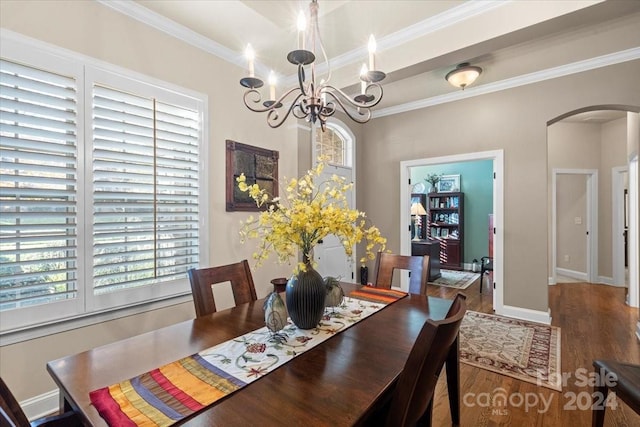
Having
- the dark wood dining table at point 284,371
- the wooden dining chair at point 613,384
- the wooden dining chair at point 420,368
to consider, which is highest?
the wooden dining chair at point 420,368

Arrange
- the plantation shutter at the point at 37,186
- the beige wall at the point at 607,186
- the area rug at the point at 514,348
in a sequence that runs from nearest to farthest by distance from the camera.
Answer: the plantation shutter at the point at 37,186 → the area rug at the point at 514,348 → the beige wall at the point at 607,186

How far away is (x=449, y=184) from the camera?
284 inches

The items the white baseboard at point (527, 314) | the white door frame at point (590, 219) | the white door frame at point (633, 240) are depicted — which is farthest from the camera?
the white door frame at point (590, 219)

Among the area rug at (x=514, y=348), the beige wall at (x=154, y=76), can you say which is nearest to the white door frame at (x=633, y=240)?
the area rug at (x=514, y=348)

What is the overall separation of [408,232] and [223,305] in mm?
2937

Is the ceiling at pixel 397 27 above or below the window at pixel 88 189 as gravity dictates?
above

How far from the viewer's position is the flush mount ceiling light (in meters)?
3.19

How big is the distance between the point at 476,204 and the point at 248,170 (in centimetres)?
578

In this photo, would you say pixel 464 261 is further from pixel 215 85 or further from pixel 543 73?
pixel 215 85

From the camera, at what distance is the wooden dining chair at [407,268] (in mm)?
2139

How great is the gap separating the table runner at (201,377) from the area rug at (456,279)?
451 cm

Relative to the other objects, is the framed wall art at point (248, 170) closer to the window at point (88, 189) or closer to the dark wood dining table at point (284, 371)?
the window at point (88, 189)

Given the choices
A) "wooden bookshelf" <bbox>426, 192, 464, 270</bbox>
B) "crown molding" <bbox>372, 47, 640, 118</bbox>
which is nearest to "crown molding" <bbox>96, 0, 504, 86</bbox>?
"crown molding" <bbox>372, 47, 640, 118</bbox>

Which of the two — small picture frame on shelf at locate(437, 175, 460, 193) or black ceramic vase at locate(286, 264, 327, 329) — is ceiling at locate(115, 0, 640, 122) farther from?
small picture frame on shelf at locate(437, 175, 460, 193)
